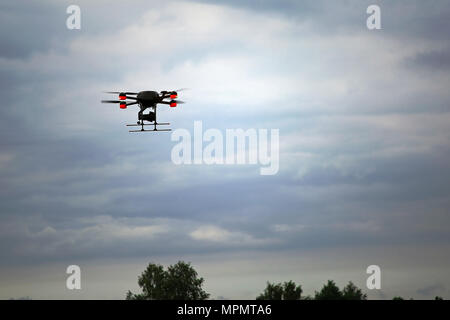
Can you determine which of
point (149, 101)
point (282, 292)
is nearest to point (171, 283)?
point (282, 292)

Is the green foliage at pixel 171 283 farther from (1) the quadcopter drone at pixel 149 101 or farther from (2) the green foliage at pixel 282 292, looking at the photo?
(1) the quadcopter drone at pixel 149 101

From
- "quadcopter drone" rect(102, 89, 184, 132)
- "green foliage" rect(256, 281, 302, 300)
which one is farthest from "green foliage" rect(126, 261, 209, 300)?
"quadcopter drone" rect(102, 89, 184, 132)

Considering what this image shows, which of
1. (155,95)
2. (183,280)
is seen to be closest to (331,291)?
(183,280)

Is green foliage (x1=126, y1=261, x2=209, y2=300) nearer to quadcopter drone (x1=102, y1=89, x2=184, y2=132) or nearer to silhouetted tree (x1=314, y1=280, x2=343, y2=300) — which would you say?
silhouetted tree (x1=314, y1=280, x2=343, y2=300)
